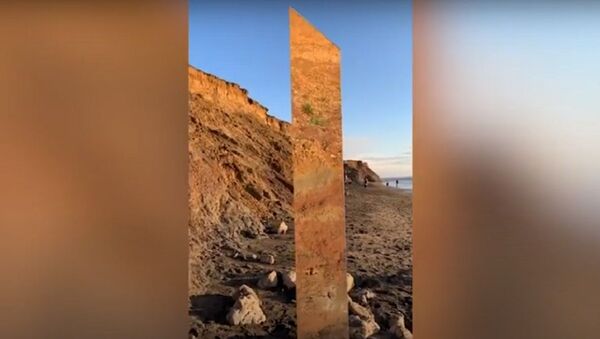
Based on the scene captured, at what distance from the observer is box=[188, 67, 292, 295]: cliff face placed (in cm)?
218

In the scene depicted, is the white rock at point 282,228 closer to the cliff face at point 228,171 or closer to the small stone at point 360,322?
the cliff face at point 228,171

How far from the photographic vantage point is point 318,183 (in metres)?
2.25

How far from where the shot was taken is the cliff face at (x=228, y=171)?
218 centimetres

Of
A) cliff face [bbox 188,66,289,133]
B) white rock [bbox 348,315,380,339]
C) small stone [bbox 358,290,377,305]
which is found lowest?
white rock [bbox 348,315,380,339]

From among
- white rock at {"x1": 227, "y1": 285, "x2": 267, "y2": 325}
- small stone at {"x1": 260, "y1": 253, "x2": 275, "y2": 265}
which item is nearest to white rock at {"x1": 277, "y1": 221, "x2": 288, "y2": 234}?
small stone at {"x1": 260, "y1": 253, "x2": 275, "y2": 265}

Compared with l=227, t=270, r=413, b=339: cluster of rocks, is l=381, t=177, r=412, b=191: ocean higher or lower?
higher

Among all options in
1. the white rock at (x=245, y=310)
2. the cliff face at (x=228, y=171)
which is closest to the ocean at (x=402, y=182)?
the cliff face at (x=228, y=171)
